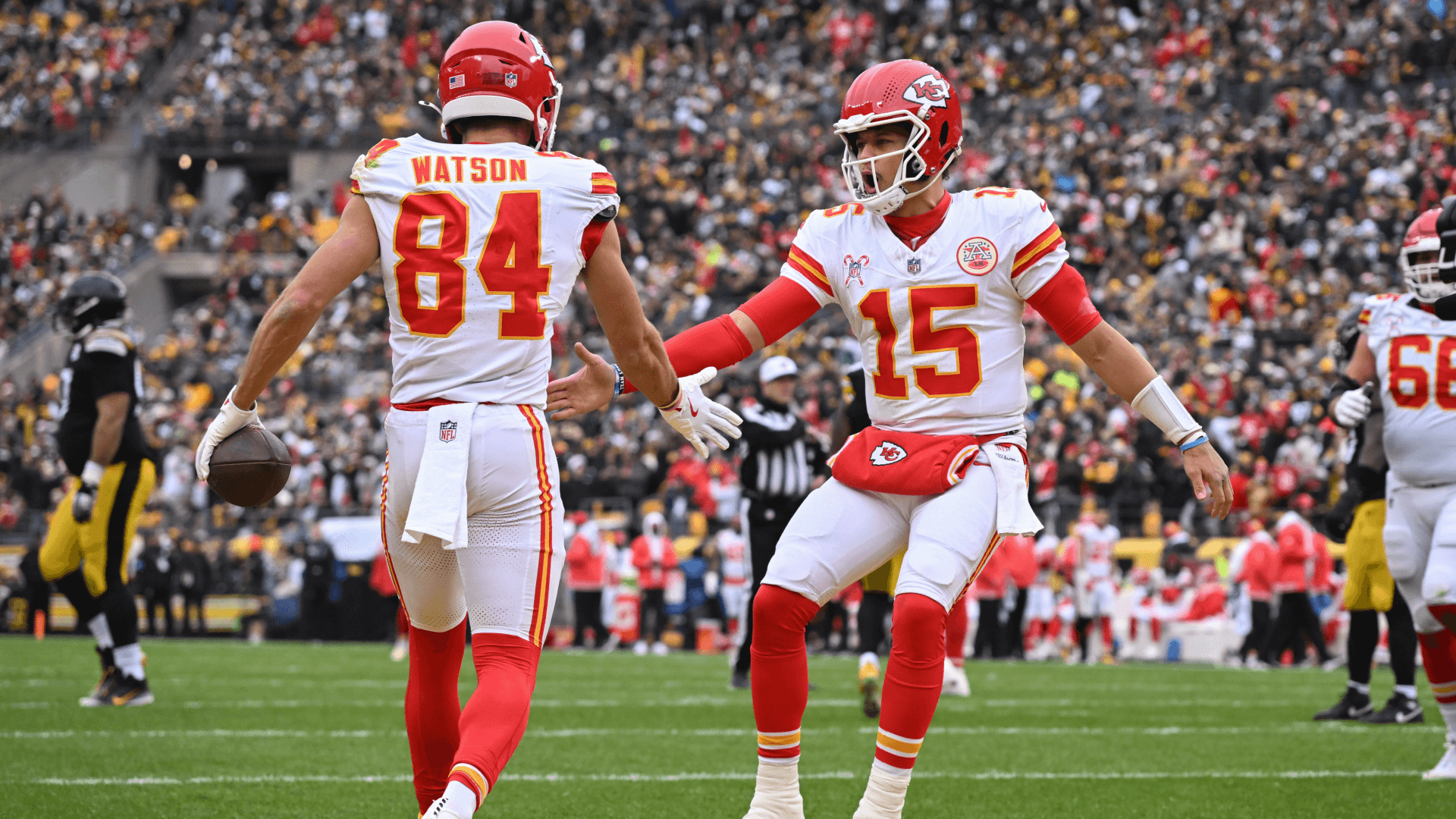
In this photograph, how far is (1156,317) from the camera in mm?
22219

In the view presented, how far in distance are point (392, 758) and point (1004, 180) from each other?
20.9 m

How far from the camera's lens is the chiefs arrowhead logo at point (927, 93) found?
445 cm

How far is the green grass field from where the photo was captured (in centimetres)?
523

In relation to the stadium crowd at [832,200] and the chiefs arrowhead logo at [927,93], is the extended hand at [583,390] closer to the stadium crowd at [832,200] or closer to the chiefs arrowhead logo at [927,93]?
the chiefs arrowhead logo at [927,93]

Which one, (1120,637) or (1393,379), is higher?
(1393,379)

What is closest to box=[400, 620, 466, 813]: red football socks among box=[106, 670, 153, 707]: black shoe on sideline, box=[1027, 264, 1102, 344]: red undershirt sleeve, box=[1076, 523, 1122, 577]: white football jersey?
box=[1027, 264, 1102, 344]: red undershirt sleeve

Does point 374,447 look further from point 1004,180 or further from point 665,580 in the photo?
point 1004,180

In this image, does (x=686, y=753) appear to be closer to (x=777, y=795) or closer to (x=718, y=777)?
(x=718, y=777)

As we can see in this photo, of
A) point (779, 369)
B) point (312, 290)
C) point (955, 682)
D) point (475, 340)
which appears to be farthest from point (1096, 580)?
point (312, 290)

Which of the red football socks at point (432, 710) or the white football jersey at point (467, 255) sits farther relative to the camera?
the red football socks at point (432, 710)

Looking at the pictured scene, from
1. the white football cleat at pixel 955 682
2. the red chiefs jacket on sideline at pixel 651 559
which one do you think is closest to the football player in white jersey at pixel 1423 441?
the white football cleat at pixel 955 682

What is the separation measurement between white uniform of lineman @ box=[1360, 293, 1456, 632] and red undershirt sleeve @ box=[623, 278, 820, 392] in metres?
2.98

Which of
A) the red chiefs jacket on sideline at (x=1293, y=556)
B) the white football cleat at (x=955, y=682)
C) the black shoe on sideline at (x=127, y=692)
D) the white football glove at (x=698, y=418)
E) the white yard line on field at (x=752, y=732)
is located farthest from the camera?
the red chiefs jacket on sideline at (x=1293, y=556)

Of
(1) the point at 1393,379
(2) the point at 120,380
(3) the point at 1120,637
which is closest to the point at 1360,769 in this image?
(1) the point at 1393,379
